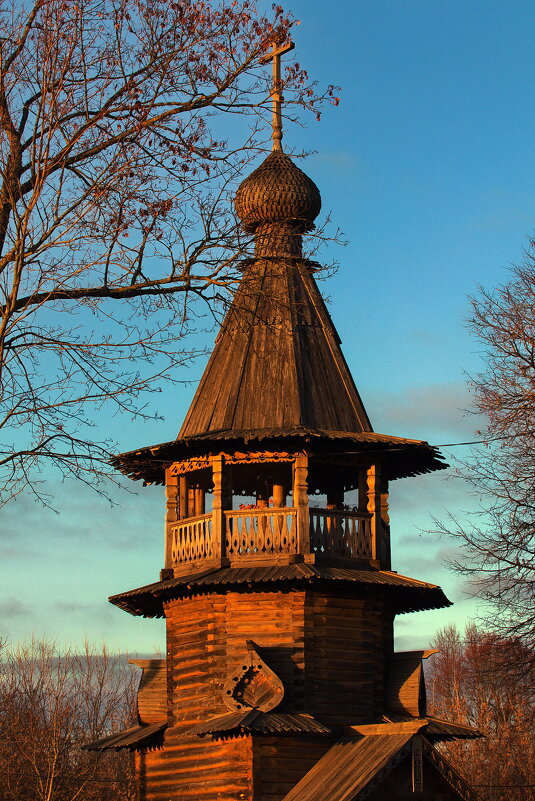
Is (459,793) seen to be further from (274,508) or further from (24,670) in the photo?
(24,670)

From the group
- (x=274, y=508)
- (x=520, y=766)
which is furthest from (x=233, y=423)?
(x=520, y=766)

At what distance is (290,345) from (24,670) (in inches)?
962

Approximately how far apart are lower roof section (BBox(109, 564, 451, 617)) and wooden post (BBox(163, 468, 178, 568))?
0.58 meters

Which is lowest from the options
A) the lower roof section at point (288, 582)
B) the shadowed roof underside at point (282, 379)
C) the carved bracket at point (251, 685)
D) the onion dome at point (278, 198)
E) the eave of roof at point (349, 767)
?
the eave of roof at point (349, 767)

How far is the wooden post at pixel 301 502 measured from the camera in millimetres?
20578

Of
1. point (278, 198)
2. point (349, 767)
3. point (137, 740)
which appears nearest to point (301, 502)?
point (349, 767)

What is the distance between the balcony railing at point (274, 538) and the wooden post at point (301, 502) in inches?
0.8

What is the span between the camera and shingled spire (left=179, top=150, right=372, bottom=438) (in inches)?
856

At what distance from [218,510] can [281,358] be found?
291 cm

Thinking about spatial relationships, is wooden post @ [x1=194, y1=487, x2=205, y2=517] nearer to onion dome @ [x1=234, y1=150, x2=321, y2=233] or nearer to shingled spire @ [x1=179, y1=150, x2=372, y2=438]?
shingled spire @ [x1=179, y1=150, x2=372, y2=438]

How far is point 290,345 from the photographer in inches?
888

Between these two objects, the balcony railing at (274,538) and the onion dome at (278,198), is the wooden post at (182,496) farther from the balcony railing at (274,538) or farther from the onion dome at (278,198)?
the onion dome at (278,198)

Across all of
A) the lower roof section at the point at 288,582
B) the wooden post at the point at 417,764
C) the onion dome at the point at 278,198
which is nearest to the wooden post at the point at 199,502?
the lower roof section at the point at 288,582

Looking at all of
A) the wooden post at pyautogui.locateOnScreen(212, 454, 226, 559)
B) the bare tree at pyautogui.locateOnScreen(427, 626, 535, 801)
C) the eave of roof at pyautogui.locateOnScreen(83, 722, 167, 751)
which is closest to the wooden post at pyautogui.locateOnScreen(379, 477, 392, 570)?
the wooden post at pyautogui.locateOnScreen(212, 454, 226, 559)
